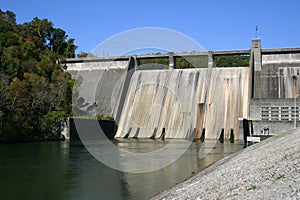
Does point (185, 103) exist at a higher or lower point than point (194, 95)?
lower

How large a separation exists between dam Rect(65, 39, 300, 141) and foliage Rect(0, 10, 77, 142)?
11.6ft

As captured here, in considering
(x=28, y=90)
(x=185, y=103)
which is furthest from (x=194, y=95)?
(x=28, y=90)

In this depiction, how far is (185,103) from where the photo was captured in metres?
42.9

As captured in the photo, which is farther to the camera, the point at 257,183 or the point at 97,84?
the point at 97,84

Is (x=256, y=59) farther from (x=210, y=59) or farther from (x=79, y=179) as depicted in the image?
(x=79, y=179)

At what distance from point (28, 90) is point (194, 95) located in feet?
55.3

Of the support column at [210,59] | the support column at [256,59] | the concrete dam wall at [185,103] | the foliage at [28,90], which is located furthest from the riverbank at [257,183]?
the support column at [210,59]

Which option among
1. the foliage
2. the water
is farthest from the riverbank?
the foliage

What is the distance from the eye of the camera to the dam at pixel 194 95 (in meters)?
38.2

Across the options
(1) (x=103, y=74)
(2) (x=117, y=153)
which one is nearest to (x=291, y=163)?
(2) (x=117, y=153)

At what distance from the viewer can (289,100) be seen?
33875 mm

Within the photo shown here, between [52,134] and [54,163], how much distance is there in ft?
61.0

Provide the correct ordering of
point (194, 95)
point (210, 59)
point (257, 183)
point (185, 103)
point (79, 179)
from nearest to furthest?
point (257, 183)
point (79, 179)
point (185, 103)
point (194, 95)
point (210, 59)

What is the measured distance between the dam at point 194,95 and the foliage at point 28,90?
353 centimetres
